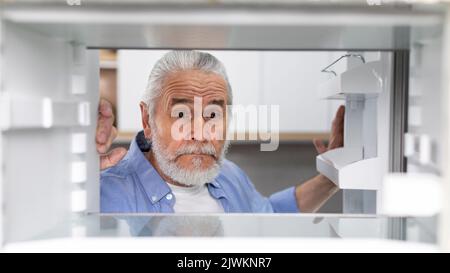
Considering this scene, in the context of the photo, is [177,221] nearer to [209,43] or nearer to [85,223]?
[85,223]

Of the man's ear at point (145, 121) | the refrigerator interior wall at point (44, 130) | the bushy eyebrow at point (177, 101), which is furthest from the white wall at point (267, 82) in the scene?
the refrigerator interior wall at point (44, 130)

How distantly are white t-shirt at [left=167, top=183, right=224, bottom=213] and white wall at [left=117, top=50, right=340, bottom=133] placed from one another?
0.71 feet

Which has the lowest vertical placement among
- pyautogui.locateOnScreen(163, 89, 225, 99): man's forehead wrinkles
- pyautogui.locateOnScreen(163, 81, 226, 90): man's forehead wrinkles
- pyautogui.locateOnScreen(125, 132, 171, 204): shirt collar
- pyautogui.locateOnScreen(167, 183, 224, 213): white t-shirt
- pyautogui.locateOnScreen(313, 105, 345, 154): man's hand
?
pyautogui.locateOnScreen(167, 183, 224, 213): white t-shirt

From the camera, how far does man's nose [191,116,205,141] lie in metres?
1.30

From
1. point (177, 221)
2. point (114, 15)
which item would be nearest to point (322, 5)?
point (114, 15)

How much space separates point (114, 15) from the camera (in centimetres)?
69

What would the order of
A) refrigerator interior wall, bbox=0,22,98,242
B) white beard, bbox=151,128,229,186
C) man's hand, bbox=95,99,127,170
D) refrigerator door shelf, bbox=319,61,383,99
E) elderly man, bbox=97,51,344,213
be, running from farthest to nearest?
1. white beard, bbox=151,128,229,186
2. elderly man, bbox=97,51,344,213
3. man's hand, bbox=95,99,127,170
4. refrigerator door shelf, bbox=319,61,383,99
5. refrigerator interior wall, bbox=0,22,98,242

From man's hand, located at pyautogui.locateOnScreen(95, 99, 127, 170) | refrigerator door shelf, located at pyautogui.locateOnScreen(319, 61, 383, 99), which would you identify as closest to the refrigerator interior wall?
man's hand, located at pyautogui.locateOnScreen(95, 99, 127, 170)

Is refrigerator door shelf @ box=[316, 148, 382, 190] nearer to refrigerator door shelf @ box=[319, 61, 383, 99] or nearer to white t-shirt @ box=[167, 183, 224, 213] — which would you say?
refrigerator door shelf @ box=[319, 61, 383, 99]

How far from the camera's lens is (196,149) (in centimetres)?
142

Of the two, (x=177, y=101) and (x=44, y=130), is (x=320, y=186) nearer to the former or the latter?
(x=177, y=101)

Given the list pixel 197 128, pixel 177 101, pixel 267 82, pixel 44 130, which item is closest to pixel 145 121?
pixel 177 101

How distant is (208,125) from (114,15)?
648mm

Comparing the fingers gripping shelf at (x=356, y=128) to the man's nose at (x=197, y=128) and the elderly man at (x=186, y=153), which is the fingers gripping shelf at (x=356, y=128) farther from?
the man's nose at (x=197, y=128)
